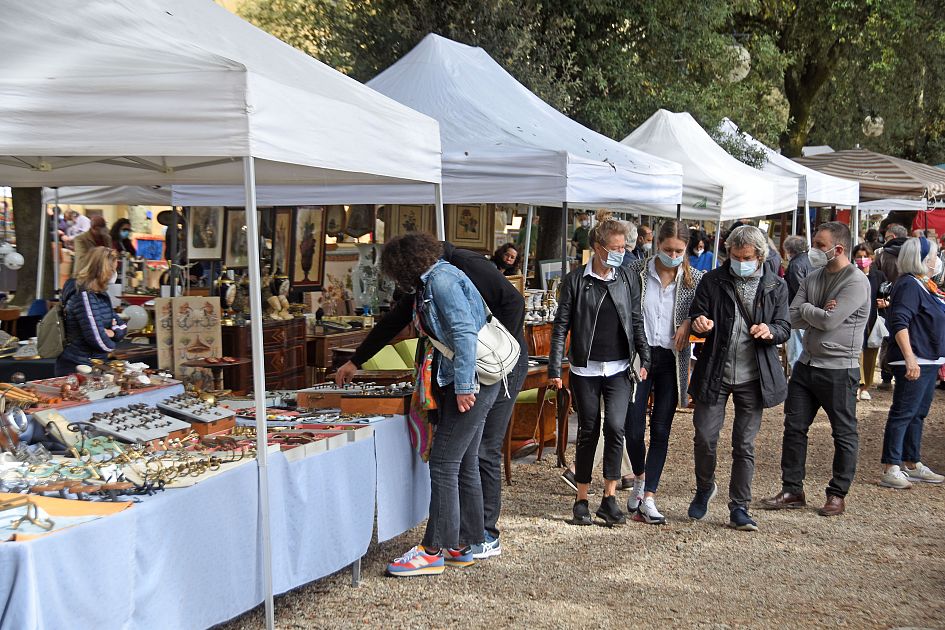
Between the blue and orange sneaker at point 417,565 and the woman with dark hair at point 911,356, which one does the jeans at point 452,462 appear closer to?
the blue and orange sneaker at point 417,565

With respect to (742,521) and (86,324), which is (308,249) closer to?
(86,324)

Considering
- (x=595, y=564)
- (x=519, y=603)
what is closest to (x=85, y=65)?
(x=519, y=603)

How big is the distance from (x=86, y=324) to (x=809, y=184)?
11.4 metres

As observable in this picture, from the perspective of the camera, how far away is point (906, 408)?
23.3 ft

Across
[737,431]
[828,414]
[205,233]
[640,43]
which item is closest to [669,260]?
[737,431]

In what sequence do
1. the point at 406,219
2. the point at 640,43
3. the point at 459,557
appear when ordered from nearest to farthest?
1. the point at 459,557
2. the point at 406,219
3. the point at 640,43

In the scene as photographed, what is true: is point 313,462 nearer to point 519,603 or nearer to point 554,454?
point 519,603

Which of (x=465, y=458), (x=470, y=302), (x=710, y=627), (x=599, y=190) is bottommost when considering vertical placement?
(x=710, y=627)

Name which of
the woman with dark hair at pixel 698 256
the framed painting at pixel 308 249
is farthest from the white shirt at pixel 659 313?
the woman with dark hair at pixel 698 256

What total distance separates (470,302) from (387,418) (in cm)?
81

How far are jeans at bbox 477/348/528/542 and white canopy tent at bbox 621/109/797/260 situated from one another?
653cm

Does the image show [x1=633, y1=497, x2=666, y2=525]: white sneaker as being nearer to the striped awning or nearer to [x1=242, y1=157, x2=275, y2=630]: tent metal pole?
[x1=242, y1=157, x2=275, y2=630]: tent metal pole

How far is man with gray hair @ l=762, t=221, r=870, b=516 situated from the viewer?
6.03 metres

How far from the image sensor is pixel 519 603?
461cm
